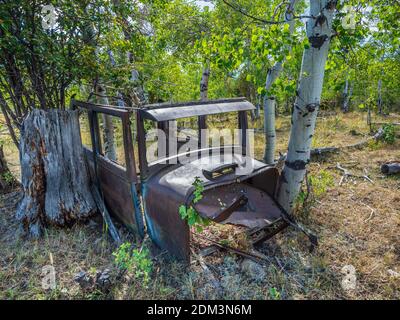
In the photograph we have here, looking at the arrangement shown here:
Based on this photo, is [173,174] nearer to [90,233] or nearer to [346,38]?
[90,233]

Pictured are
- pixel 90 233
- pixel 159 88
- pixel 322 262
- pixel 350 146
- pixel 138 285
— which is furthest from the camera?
pixel 350 146

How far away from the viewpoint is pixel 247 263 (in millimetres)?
2707

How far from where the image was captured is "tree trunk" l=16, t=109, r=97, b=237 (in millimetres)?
3309

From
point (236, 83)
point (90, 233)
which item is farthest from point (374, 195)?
point (236, 83)

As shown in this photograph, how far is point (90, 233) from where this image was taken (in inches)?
135

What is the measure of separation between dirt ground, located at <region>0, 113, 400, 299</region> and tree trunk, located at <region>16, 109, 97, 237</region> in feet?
0.69

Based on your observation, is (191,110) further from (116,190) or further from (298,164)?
(298,164)

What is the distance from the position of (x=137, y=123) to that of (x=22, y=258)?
2.04 metres

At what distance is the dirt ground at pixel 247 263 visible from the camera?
2.43 metres

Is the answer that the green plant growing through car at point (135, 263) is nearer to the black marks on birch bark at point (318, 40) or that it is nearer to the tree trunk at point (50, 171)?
the tree trunk at point (50, 171)

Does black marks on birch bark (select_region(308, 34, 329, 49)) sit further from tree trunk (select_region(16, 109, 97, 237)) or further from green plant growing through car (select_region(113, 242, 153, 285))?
tree trunk (select_region(16, 109, 97, 237))

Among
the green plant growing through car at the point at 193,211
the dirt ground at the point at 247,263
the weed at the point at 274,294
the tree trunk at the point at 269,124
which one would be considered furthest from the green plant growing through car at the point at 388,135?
the green plant growing through car at the point at 193,211

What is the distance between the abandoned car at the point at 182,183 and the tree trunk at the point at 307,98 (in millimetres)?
213

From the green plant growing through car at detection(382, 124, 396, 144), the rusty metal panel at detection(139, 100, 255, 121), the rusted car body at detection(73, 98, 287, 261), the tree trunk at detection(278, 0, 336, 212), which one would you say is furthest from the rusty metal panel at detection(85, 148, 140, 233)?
the green plant growing through car at detection(382, 124, 396, 144)
